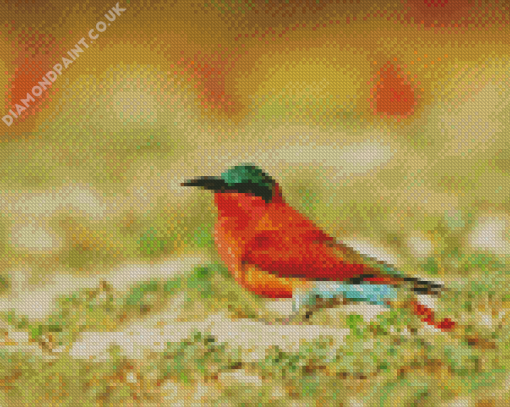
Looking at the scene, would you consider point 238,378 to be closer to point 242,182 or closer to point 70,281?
point 242,182

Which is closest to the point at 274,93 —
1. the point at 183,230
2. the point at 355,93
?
the point at 355,93

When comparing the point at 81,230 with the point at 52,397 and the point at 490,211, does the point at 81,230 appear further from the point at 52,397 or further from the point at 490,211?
the point at 490,211

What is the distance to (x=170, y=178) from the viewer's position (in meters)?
6.01

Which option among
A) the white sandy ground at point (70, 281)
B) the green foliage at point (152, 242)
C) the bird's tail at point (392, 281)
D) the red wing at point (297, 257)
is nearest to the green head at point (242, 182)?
the red wing at point (297, 257)

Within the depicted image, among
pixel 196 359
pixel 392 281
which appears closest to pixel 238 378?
pixel 196 359

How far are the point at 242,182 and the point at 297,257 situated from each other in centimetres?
45

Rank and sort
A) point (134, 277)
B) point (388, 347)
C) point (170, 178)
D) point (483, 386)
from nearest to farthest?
point (483, 386) → point (388, 347) → point (134, 277) → point (170, 178)

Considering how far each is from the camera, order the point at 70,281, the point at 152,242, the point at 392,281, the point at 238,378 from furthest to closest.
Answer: the point at 152,242, the point at 70,281, the point at 392,281, the point at 238,378

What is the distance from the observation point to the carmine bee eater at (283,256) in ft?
Result: 11.6

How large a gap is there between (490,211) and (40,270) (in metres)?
3.09

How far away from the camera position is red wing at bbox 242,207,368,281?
355 centimetres

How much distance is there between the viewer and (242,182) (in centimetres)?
368

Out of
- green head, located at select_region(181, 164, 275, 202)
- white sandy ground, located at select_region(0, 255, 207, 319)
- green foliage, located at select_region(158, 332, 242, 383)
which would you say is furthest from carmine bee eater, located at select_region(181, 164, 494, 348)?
white sandy ground, located at select_region(0, 255, 207, 319)

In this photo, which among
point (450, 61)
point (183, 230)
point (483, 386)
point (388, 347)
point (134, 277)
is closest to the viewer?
point (483, 386)
